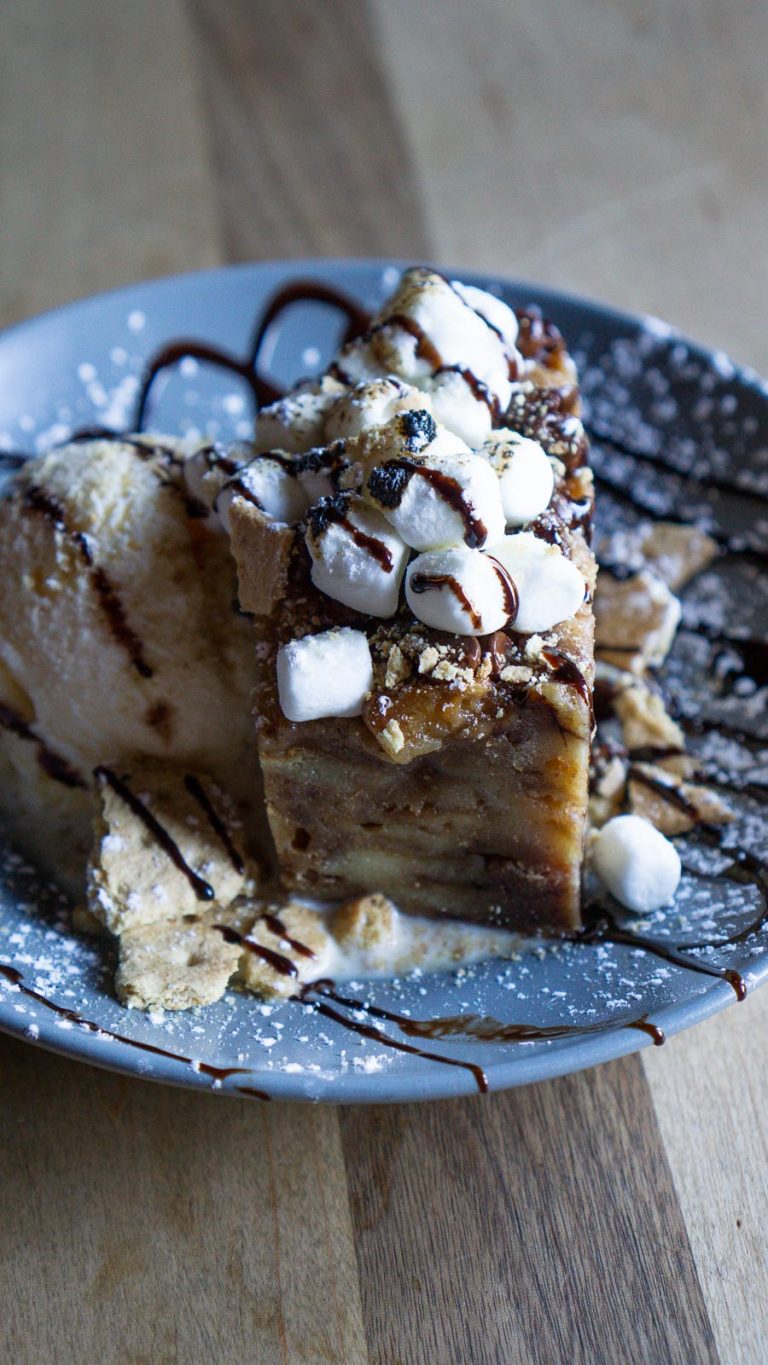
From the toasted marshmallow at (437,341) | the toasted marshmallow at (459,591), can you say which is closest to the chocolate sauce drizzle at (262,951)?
the toasted marshmallow at (459,591)

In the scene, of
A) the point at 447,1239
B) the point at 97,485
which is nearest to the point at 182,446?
the point at 97,485

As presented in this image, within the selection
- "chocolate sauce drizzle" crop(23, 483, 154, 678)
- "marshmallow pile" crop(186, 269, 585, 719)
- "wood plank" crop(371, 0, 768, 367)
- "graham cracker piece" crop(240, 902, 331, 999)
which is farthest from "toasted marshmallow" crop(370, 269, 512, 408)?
"wood plank" crop(371, 0, 768, 367)

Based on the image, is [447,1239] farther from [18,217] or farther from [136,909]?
[18,217]

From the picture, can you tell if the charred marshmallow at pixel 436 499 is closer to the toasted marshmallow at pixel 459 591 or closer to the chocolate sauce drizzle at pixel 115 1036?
the toasted marshmallow at pixel 459 591

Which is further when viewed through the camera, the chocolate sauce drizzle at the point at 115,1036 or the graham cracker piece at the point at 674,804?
the graham cracker piece at the point at 674,804

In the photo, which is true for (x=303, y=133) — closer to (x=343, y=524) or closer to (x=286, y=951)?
(x=343, y=524)

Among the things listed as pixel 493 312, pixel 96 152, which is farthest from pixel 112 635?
pixel 96 152

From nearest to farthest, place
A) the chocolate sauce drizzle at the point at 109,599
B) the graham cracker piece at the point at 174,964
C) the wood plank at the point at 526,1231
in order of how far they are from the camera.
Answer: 1. the wood plank at the point at 526,1231
2. the graham cracker piece at the point at 174,964
3. the chocolate sauce drizzle at the point at 109,599
